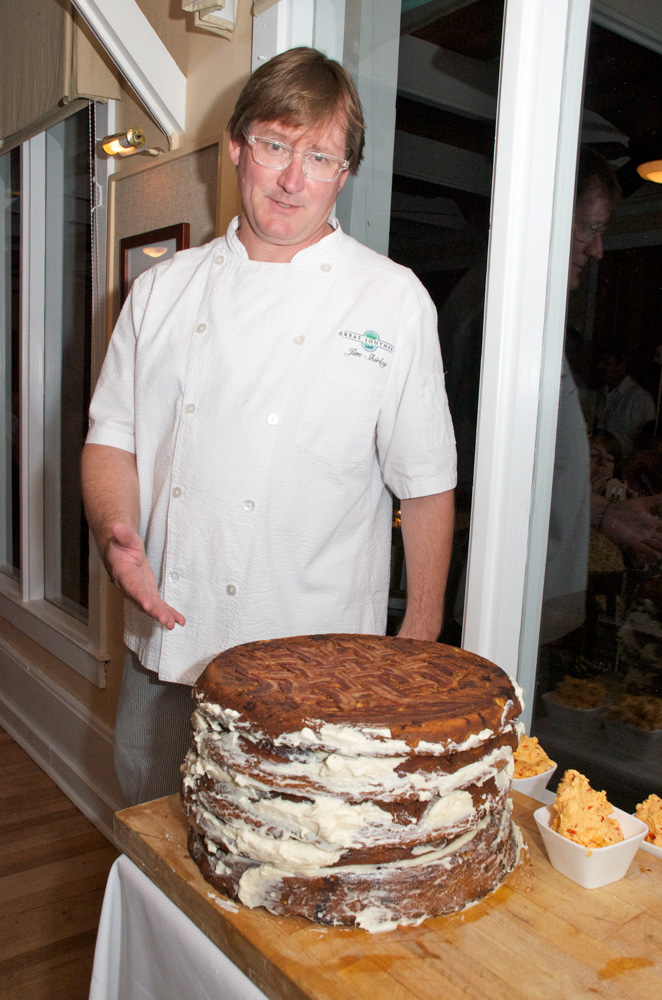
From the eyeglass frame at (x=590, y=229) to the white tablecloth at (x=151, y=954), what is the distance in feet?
3.72

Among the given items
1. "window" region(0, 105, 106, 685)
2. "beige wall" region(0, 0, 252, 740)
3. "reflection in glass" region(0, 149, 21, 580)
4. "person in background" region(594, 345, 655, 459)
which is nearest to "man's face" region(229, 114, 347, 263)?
"person in background" region(594, 345, 655, 459)

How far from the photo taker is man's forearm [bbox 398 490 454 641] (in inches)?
56.4

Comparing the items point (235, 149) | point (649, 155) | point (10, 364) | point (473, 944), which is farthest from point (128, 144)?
point (473, 944)

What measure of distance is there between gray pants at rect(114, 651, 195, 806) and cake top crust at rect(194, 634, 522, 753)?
0.63 metres

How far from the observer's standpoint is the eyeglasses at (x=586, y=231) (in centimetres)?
135

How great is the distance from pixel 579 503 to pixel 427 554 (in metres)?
0.27

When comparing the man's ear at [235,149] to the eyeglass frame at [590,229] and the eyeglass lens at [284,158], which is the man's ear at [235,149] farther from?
the eyeglass frame at [590,229]

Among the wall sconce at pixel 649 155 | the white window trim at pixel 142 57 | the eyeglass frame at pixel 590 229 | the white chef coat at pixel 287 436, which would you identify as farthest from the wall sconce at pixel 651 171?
the white window trim at pixel 142 57

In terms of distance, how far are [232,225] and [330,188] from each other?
212 mm

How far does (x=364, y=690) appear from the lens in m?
0.90

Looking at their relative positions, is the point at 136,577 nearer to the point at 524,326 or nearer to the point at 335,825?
the point at 335,825

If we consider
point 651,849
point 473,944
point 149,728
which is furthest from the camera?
point 149,728

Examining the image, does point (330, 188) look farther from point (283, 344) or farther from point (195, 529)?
point (195, 529)

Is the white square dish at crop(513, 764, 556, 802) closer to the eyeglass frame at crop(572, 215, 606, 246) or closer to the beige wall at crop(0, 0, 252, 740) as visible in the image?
the eyeglass frame at crop(572, 215, 606, 246)
